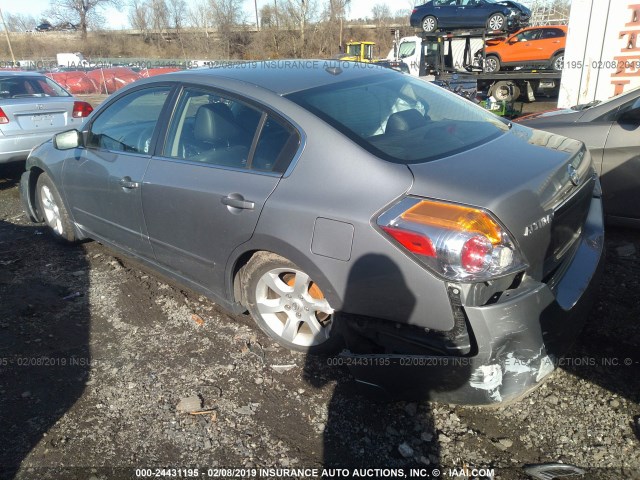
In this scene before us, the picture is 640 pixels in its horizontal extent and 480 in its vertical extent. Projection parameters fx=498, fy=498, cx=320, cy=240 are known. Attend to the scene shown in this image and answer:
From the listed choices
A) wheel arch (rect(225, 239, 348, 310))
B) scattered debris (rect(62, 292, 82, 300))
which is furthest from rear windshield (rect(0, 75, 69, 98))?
wheel arch (rect(225, 239, 348, 310))

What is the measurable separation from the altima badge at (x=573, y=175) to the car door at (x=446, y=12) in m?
16.2

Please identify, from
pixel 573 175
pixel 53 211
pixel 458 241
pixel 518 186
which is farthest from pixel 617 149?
pixel 53 211

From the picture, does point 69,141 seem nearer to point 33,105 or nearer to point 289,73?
point 289,73

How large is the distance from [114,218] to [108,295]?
630 millimetres

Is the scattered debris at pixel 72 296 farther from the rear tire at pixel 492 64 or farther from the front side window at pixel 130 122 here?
the rear tire at pixel 492 64

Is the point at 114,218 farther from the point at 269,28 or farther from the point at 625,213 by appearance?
the point at 269,28

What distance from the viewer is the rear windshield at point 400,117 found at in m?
2.49

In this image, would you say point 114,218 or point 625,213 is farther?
point 625,213

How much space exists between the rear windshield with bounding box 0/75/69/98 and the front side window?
14.8ft

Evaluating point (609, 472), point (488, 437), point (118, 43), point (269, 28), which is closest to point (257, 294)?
point (488, 437)

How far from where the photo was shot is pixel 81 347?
3.22 m

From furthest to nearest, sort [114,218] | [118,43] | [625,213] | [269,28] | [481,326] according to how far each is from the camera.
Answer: [118,43]
[269,28]
[625,213]
[114,218]
[481,326]

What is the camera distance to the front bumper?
6.82ft

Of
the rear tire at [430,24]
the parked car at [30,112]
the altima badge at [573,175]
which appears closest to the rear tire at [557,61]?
the rear tire at [430,24]
